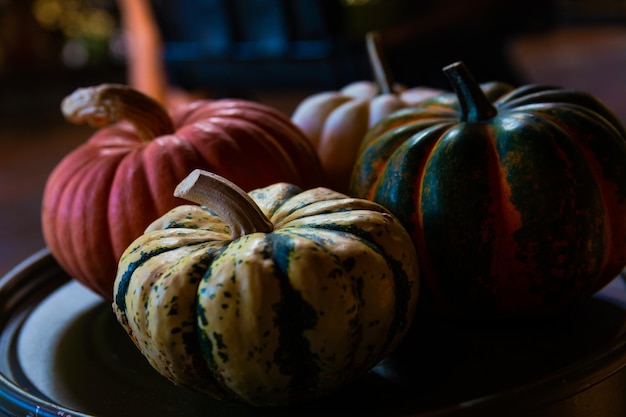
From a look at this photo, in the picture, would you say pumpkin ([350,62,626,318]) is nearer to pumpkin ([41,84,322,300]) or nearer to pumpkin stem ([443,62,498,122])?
pumpkin stem ([443,62,498,122])

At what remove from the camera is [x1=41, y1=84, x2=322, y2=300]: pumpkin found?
2.59ft

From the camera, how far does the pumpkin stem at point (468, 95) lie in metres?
0.69

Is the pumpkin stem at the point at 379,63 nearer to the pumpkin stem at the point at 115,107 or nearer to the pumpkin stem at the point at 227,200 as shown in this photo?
the pumpkin stem at the point at 115,107

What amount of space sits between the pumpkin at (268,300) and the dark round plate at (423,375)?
3cm

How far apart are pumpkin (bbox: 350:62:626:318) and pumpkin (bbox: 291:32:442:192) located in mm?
253

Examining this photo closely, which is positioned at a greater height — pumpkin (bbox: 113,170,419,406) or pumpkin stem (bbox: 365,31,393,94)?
pumpkin stem (bbox: 365,31,393,94)

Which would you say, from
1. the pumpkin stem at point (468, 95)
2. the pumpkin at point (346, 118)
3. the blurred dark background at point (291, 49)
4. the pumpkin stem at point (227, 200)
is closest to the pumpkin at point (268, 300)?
the pumpkin stem at point (227, 200)

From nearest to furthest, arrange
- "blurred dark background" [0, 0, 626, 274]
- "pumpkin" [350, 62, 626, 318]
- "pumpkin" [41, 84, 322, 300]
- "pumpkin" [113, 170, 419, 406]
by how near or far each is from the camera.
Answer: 1. "pumpkin" [113, 170, 419, 406]
2. "pumpkin" [350, 62, 626, 318]
3. "pumpkin" [41, 84, 322, 300]
4. "blurred dark background" [0, 0, 626, 274]

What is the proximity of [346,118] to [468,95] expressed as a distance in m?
0.28

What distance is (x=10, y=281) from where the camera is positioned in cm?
88

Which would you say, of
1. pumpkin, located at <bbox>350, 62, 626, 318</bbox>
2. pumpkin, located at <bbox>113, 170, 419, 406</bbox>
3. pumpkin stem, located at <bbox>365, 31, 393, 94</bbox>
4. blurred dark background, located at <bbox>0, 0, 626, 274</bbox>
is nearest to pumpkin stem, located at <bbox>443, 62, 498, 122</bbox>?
pumpkin, located at <bbox>350, 62, 626, 318</bbox>

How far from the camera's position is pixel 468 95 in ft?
2.30

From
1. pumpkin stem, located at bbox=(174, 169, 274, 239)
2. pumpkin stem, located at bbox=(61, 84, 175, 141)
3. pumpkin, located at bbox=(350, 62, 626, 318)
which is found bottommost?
pumpkin, located at bbox=(350, 62, 626, 318)

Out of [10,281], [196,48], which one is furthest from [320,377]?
[196,48]
